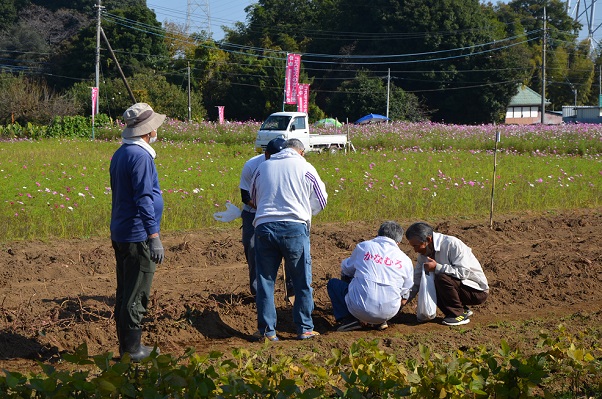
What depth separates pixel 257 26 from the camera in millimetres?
61750

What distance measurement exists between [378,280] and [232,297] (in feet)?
5.41

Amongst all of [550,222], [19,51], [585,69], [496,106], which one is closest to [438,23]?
[496,106]

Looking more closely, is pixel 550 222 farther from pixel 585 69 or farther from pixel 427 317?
pixel 585 69

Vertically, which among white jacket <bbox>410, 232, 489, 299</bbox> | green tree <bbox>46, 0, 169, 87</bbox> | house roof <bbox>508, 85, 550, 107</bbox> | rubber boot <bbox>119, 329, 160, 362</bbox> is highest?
green tree <bbox>46, 0, 169, 87</bbox>

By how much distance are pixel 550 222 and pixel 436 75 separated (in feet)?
137

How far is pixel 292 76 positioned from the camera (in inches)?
1277

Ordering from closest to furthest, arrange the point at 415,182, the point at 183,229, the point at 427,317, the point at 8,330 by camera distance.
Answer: the point at 8,330, the point at 427,317, the point at 183,229, the point at 415,182

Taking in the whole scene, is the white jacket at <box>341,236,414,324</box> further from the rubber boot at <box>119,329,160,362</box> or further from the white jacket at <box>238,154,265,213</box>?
the rubber boot at <box>119,329,160,362</box>

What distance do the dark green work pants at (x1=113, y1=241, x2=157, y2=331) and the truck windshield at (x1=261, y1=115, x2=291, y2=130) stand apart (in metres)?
20.4

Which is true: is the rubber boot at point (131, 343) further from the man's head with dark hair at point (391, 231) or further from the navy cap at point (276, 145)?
the man's head with dark hair at point (391, 231)

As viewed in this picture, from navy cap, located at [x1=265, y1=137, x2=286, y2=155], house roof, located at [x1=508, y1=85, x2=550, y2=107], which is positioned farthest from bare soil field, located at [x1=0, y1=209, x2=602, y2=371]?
house roof, located at [x1=508, y1=85, x2=550, y2=107]

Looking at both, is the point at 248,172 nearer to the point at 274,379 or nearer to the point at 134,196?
the point at 134,196

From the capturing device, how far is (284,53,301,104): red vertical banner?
32.1 meters

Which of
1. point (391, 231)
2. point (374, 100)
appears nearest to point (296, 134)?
point (391, 231)
